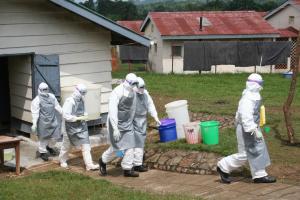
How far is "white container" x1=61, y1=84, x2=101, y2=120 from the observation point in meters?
12.8

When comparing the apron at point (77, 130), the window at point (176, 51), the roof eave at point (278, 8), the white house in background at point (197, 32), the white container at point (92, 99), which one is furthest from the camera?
the roof eave at point (278, 8)

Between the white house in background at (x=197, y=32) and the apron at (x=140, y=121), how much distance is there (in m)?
22.7

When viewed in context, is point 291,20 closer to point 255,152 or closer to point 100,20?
point 100,20

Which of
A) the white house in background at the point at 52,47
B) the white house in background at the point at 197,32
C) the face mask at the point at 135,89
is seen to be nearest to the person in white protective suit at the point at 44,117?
the white house in background at the point at 52,47

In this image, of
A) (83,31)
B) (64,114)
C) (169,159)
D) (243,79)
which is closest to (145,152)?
(169,159)

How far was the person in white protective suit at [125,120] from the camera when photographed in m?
9.78

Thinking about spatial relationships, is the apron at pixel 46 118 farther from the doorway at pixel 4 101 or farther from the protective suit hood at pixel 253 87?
the protective suit hood at pixel 253 87

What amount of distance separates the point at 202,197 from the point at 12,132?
7.24 meters

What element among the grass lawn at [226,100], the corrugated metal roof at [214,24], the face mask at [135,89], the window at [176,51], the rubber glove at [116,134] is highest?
the corrugated metal roof at [214,24]

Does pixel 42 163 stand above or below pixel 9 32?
below

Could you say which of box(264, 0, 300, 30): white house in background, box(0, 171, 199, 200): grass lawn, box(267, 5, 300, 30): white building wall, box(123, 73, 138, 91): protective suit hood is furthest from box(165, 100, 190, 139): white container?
box(267, 5, 300, 30): white building wall

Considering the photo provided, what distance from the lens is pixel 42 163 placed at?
11.4 meters

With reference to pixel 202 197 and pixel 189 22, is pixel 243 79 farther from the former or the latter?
pixel 202 197

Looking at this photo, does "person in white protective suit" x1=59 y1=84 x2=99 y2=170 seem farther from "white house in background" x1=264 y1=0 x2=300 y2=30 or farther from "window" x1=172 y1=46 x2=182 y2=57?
"white house in background" x1=264 y1=0 x2=300 y2=30
